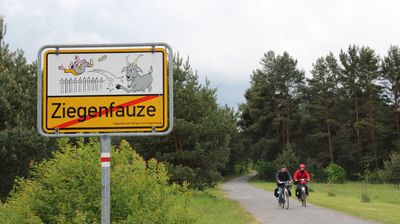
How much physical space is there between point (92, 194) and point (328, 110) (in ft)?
232

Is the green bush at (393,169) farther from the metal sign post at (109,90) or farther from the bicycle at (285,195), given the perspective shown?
the metal sign post at (109,90)

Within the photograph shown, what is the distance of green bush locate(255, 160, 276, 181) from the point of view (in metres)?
73.8

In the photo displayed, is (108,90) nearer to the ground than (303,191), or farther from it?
farther from it

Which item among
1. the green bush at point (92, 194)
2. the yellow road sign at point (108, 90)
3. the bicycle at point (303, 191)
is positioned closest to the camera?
the yellow road sign at point (108, 90)

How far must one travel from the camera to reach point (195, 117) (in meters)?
26.4

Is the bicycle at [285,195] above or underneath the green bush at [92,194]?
underneath

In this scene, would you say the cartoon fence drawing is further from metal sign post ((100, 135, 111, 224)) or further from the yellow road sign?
metal sign post ((100, 135, 111, 224))

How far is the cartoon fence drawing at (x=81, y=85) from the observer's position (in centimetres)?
416

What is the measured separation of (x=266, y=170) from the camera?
74.2m

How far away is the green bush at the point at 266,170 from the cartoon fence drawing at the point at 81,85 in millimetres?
70369

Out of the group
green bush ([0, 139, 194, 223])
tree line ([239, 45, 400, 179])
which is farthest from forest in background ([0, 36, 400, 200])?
green bush ([0, 139, 194, 223])

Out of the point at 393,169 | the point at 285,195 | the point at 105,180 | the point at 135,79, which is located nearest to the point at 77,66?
the point at 135,79

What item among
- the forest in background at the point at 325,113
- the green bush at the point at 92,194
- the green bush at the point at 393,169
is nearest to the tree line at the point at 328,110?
the forest in background at the point at 325,113

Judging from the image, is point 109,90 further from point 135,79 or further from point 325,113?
point 325,113
